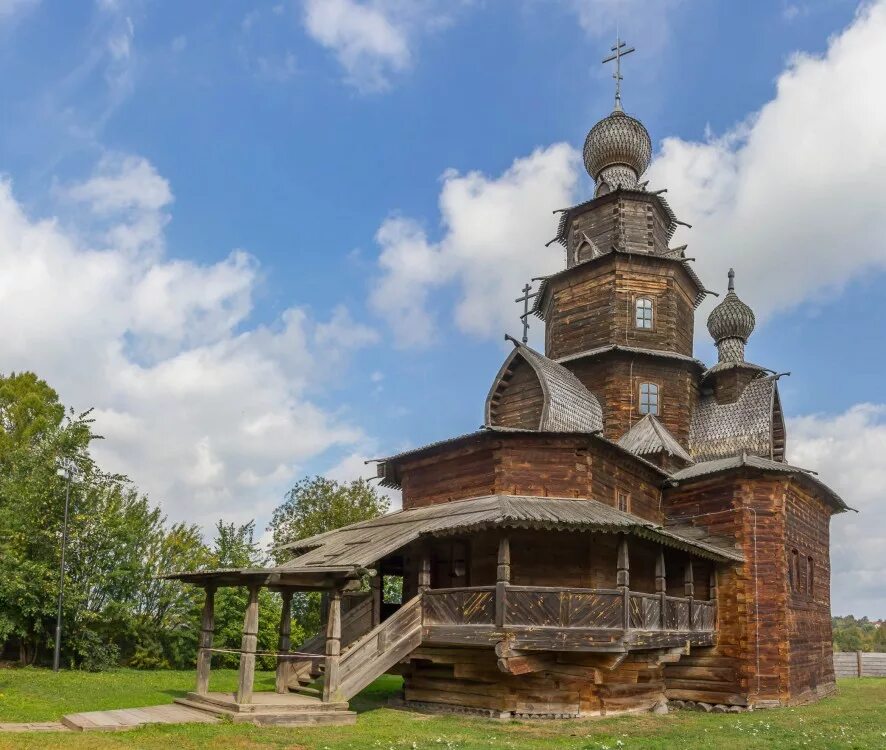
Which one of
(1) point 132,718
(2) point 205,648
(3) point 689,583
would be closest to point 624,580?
(3) point 689,583

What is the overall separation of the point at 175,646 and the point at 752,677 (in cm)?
1638

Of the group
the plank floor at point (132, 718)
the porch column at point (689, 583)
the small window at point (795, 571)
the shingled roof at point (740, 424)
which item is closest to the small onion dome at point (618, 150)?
the shingled roof at point (740, 424)

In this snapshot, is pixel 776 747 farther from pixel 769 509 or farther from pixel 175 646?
pixel 175 646

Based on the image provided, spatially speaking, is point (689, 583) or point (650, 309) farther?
point (650, 309)

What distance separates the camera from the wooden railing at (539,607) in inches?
577

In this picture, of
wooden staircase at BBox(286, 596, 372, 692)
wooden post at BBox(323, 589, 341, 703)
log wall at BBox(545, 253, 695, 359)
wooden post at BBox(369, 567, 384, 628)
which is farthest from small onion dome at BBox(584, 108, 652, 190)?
wooden post at BBox(323, 589, 341, 703)

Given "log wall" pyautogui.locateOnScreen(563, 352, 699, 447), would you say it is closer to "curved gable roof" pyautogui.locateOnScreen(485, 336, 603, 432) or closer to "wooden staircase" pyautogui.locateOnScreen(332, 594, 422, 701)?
"curved gable roof" pyautogui.locateOnScreen(485, 336, 603, 432)

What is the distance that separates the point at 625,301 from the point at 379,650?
12333 millimetres

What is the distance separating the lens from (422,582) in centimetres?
1600

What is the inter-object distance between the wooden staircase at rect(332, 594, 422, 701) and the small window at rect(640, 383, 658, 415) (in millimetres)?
9525

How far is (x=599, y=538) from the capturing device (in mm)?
16797

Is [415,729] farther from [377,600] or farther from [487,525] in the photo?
[377,600]

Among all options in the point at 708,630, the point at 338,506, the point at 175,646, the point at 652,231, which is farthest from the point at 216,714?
the point at 338,506

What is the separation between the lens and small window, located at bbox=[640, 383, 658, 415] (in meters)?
22.5
